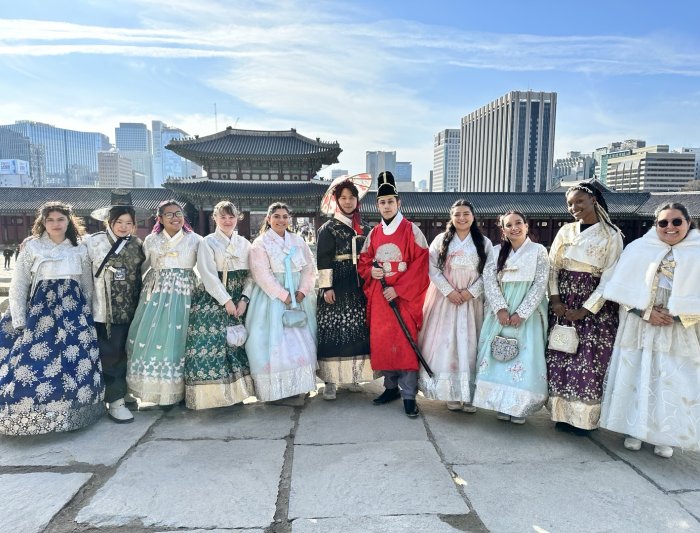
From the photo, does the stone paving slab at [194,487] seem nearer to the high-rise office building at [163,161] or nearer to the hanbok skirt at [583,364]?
the hanbok skirt at [583,364]

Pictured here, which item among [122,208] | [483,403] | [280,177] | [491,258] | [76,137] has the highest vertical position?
[76,137]

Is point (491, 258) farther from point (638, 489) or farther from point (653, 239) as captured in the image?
point (638, 489)

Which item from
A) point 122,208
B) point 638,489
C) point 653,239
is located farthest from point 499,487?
point 122,208

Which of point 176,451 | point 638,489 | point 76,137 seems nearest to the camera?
point 638,489

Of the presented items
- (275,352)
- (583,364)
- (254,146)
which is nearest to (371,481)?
(275,352)

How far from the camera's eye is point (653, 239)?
9.68 feet

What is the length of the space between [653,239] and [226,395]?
326cm

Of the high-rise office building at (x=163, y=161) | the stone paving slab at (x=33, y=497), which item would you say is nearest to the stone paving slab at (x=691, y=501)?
the stone paving slab at (x=33, y=497)

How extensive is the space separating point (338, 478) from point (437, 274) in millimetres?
1710

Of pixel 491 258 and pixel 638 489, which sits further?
pixel 491 258

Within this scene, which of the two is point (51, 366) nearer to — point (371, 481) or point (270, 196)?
point (371, 481)

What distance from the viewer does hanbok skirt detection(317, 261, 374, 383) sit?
369cm

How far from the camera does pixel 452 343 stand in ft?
11.2

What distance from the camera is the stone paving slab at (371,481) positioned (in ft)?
7.48
